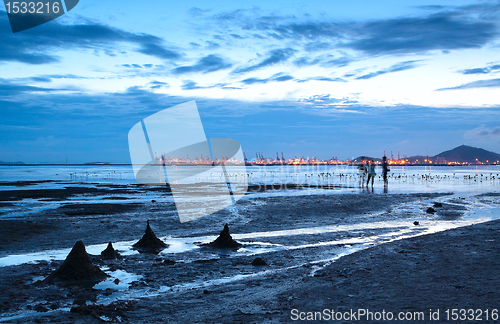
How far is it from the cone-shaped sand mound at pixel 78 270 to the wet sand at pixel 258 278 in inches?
18.7

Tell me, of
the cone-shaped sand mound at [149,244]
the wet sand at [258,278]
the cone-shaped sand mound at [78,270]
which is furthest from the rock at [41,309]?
the cone-shaped sand mound at [149,244]

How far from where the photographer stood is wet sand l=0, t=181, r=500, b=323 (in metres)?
6.20

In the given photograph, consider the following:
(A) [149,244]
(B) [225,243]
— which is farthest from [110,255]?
(B) [225,243]

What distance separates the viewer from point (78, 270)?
8297 millimetres

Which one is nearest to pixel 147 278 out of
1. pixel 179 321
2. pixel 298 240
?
pixel 179 321

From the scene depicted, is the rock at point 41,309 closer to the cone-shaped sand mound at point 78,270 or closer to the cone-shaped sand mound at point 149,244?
the cone-shaped sand mound at point 78,270

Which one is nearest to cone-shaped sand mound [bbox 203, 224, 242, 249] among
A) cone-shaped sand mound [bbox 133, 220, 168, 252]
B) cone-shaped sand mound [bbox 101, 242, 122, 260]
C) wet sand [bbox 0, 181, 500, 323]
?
wet sand [bbox 0, 181, 500, 323]

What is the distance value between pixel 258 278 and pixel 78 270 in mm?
4198

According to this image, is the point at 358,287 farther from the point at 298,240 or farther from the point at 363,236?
the point at 363,236

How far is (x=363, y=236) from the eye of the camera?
44.2 ft

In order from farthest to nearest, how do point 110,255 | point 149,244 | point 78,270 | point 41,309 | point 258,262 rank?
point 149,244, point 110,255, point 258,262, point 78,270, point 41,309

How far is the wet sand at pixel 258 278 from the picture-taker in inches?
244

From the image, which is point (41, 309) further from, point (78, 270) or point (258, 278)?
point (258, 278)

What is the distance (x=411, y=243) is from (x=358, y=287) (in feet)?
17.2
